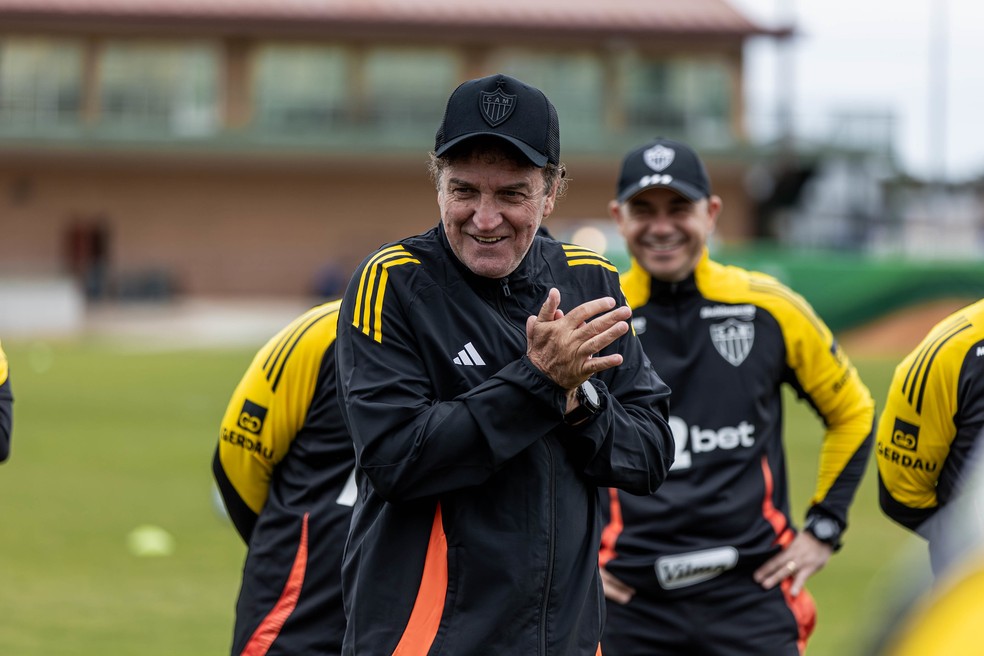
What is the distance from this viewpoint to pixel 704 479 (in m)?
4.70

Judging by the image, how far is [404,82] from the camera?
164ft

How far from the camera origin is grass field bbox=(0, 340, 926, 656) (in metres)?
7.64

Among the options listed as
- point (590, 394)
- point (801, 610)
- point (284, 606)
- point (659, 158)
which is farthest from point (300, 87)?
point (590, 394)

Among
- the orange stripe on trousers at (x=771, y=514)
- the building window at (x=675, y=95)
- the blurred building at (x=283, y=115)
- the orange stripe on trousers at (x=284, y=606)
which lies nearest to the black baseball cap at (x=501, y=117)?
the orange stripe on trousers at (x=284, y=606)

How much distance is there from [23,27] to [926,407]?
49.4m

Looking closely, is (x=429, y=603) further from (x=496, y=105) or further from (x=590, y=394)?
(x=496, y=105)

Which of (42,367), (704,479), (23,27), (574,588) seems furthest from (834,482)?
(23,27)

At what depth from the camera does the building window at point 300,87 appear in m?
49.7

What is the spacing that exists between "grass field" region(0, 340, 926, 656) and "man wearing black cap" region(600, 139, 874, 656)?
43 cm

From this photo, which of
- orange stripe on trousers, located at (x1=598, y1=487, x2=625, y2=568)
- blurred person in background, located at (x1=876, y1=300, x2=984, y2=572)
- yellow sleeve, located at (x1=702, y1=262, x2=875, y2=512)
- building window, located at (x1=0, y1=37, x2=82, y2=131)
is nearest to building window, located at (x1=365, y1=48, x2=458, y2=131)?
building window, located at (x1=0, y1=37, x2=82, y2=131)

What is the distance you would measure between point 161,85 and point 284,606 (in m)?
47.8

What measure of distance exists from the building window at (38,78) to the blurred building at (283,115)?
0.23ft

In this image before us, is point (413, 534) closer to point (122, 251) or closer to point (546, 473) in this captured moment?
point (546, 473)

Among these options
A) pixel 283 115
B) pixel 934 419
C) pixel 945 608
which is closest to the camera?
pixel 945 608
